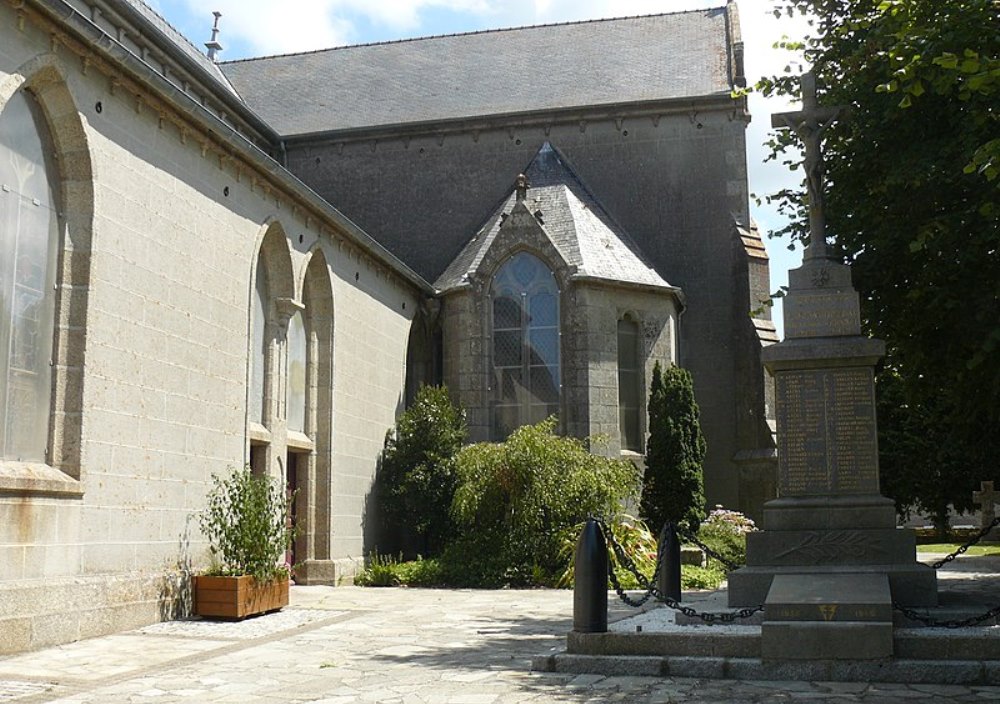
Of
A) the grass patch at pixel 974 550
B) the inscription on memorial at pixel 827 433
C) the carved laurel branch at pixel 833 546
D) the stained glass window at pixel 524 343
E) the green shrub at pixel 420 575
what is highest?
the stained glass window at pixel 524 343

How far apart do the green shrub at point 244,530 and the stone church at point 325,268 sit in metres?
0.30

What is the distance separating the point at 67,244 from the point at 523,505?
8.71m

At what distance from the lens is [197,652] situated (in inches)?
369

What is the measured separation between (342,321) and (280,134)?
1032 centimetres

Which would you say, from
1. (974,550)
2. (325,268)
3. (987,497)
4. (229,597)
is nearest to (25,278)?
(229,597)

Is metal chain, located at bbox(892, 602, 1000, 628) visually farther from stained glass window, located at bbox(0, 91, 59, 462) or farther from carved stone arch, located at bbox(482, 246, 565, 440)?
carved stone arch, located at bbox(482, 246, 565, 440)

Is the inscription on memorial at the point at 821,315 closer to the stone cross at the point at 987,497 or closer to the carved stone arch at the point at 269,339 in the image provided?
the carved stone arch at the point at 269,339

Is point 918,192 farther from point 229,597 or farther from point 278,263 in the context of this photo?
point 229,597

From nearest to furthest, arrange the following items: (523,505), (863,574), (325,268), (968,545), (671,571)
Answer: (968,545)
(863,574)
(671,571)
(523,505)
(325,268)

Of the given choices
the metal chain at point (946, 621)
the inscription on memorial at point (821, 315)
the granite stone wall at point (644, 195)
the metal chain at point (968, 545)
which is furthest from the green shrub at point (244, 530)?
the granite stone wall at point (644, 195)

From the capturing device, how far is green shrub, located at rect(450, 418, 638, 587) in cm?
1672

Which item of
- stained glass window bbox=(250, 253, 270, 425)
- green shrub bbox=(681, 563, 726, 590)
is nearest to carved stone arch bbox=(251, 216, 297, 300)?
stained glass window bbox=(250, 253, 270, 425)

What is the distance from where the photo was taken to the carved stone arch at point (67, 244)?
10133mm

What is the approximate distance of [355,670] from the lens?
27.3 ft
